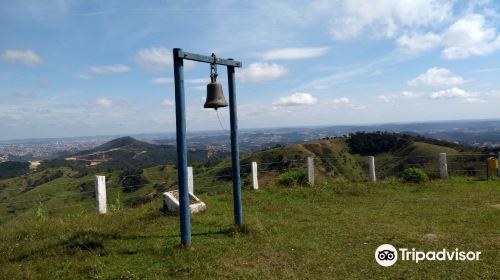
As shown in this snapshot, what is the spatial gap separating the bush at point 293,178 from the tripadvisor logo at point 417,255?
896 cm

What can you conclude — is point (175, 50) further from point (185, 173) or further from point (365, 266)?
point (365, 266)

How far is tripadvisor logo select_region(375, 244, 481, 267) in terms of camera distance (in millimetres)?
6355

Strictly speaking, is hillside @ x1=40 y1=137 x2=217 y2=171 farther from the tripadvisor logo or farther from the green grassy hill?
the tripadvisor logo

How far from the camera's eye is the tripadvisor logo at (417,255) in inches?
250

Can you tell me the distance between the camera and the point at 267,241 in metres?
7.65

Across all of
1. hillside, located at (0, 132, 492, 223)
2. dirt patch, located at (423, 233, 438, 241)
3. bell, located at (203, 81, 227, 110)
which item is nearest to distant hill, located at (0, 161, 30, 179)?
hillside, located at (0, 132, 492, 223)

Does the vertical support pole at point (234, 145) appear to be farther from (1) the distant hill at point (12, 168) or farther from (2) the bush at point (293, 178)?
(1) the distant hill at point (12, 168)

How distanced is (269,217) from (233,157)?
87.9 inches

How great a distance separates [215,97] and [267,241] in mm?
2862

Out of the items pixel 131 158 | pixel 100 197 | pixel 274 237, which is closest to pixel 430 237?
pixel 274 237

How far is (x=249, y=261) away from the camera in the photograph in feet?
21.5

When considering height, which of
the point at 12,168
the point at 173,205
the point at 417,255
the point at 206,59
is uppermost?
the point at 206,59

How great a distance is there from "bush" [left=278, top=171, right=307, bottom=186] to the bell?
844 centimetres

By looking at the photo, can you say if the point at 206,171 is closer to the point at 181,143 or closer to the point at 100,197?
the point at 100,197
